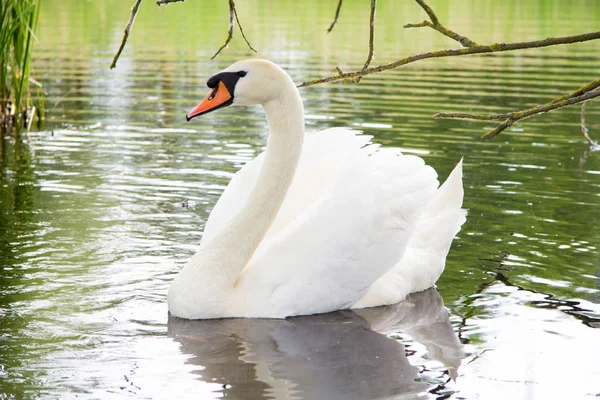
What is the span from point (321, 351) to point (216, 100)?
5.27 feet

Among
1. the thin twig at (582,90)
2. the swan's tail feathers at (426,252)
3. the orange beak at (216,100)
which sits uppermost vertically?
the thin twig at (582,90)

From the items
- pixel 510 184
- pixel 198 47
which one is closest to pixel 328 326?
pixel 510 184

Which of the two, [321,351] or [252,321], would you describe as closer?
[321,351]

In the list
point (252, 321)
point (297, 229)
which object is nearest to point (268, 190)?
point (297, 229)

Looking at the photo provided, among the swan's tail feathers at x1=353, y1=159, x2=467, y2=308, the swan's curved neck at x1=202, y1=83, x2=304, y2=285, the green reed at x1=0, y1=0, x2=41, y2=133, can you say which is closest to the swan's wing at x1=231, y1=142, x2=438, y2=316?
the swan's curved neck at x1=202, y1=83, x2=304, y2=285

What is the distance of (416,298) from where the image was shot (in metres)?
6.69

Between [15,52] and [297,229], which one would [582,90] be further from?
[15,52]

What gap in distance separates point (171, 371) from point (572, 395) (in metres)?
2.09

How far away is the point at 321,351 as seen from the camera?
18.1 ft

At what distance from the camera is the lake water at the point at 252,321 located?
5.12m

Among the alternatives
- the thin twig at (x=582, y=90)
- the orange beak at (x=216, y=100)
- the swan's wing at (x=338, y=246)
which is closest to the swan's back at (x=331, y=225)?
the swan's wing at (x=338, y=246)

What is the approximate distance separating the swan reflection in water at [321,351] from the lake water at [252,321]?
0.02m

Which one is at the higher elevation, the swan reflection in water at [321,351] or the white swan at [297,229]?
the white swan at [297,229]

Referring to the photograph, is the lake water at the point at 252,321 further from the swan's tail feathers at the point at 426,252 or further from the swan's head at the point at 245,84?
the swan's head at the point at 245,84
